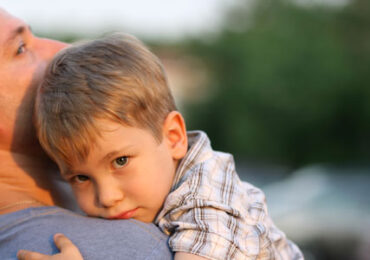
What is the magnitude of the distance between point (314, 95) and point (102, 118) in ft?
45.3

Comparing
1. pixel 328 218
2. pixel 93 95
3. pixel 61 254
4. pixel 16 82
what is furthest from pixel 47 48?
pixel 328 218

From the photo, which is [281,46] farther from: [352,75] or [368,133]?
[368,133]

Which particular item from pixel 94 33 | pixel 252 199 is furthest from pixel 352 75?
pixel 252 199

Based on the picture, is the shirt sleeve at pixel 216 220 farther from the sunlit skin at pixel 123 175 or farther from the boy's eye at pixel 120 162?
the boy's eye at pixel 120 162

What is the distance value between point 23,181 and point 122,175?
0.56 meters

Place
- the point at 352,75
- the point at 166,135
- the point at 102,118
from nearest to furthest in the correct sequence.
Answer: the point at 102,118
the point at 166,135
the point at 352,75

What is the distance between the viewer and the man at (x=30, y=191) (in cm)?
190

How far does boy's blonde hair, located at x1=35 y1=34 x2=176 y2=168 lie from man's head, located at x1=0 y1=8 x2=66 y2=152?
0.55 feet

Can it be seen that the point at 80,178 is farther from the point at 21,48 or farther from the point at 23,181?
the point at 21,48

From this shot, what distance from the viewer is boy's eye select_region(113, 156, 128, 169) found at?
200 centimetres

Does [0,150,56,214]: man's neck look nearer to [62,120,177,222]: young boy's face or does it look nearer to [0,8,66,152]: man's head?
[0,8,66,152]: man's head

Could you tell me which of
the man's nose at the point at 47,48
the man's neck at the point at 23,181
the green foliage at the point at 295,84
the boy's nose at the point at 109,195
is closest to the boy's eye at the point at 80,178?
the boy's nose at the point at 109,195

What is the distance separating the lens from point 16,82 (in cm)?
223

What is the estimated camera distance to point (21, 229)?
1966 mm
